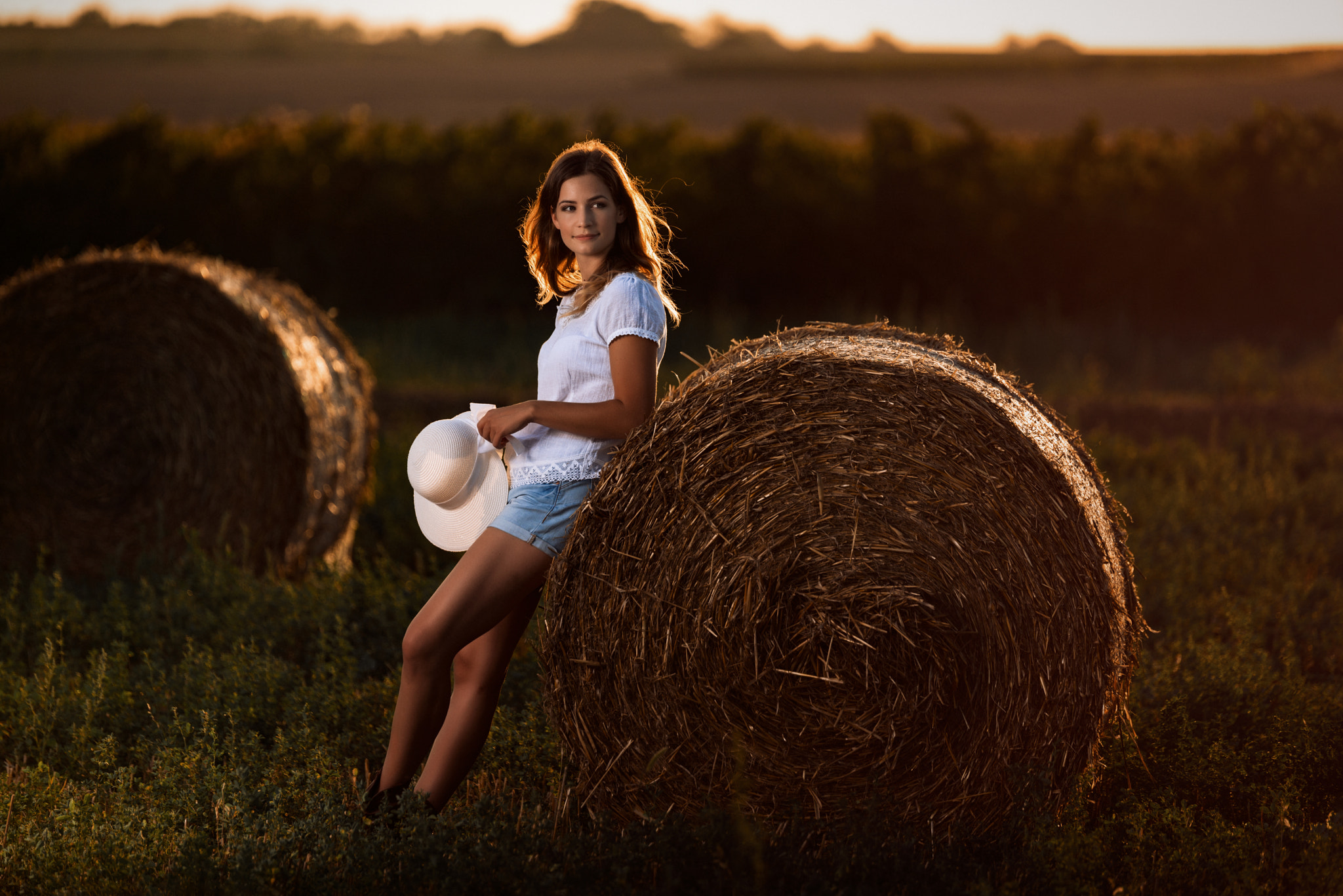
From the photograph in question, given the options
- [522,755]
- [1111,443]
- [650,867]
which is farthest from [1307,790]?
[1111,443]

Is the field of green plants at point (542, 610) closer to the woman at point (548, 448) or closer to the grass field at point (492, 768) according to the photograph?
the grass field at point (492, 768)

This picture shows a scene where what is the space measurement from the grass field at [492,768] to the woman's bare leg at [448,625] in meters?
0.26

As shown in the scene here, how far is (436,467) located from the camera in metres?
3.66

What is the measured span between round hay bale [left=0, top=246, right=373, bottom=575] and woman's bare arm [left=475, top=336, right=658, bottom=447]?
3.54 m

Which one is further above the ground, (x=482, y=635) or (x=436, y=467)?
(x=436, y=467)

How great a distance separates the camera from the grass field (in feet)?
10.6

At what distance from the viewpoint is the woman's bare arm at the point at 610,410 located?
348cm

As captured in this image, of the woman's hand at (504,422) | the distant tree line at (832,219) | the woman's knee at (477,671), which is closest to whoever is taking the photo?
the woman's hand at (504,422)

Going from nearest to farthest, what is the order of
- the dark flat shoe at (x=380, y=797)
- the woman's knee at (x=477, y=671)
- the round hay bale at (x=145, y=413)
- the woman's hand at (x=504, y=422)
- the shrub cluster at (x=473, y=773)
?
the shrub cluster at (x=473, y=773) < the woman's hand at (x=504, y=422) < the dark flat shoe at (x=380, y=797) < the woman's knee at (x=477, y=671) < the round hay bale at (x=145, y=413)

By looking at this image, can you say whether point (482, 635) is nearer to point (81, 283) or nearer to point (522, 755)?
point (522, 755)

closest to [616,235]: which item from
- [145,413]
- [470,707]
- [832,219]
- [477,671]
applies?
[477,671]

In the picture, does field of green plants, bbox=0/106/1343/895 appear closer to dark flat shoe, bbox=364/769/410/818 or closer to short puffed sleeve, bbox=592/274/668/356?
dark flat shoe, bbox=364/769/410/818

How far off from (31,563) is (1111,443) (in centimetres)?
717

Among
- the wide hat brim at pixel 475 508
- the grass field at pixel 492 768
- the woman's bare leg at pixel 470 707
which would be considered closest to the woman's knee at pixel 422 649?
the woman's bare leg at pixel 470 707
